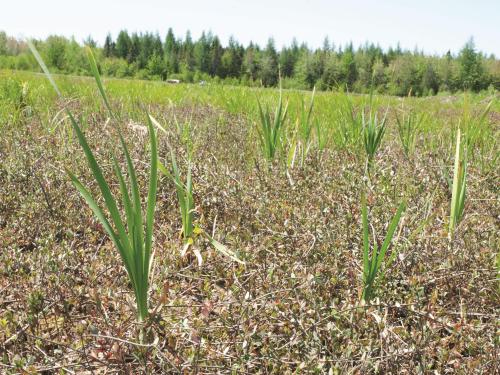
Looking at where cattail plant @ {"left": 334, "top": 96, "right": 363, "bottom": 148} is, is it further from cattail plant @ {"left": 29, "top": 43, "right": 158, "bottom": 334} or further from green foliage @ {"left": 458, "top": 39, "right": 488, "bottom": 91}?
green foliage @ {"left": 458, "top": 39, "right": 488, "bottom": 91}

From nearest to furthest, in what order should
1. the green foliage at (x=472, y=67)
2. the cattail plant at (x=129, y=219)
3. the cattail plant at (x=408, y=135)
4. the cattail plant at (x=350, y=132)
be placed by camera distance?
the cattail plant at (x=129, y=219) → the cattail plant at (x=408, y=135) → the cattail plant at (x=350, y=132) → the green foliage at (x=472, y=67)

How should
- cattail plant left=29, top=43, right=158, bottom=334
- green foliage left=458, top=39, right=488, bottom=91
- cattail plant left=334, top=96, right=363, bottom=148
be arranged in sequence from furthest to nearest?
green foliage left=458, top=39, right=488, bottom=91, cattail plant left=334, top=96, right=363, bottom=148, cattail plant left=29, top=43, right=158, bottom=334

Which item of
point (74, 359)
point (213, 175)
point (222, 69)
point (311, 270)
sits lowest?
point (74, 359)

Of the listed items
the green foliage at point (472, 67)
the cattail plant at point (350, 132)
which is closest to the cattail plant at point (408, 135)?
the cattail plant at point (350, 132)

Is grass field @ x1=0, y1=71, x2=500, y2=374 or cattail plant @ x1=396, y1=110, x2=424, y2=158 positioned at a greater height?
cattail plant @ x1=396, y1=110, x2=424, y2=158

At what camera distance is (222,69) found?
63.4 meters

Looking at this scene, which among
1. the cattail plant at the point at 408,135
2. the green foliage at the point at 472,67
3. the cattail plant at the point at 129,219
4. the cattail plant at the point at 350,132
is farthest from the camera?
the green foliage at the point at 472,67

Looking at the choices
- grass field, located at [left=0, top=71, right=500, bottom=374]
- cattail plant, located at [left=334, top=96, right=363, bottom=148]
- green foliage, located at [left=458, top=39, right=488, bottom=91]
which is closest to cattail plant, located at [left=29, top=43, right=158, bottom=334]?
grass field, located at [left=0, top=71, right=500, bottom=374]

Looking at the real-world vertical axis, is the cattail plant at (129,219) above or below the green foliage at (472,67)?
below

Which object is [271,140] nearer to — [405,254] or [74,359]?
[405,254]

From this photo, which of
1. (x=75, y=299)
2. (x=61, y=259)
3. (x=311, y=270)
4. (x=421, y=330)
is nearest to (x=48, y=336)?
(x=75, y=299)

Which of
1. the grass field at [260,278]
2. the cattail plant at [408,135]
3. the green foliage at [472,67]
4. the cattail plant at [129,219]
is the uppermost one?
the green foliage at [472,67]

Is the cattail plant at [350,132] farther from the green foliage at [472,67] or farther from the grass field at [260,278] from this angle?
the green foliage at [472,67]

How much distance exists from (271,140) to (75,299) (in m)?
2.06
